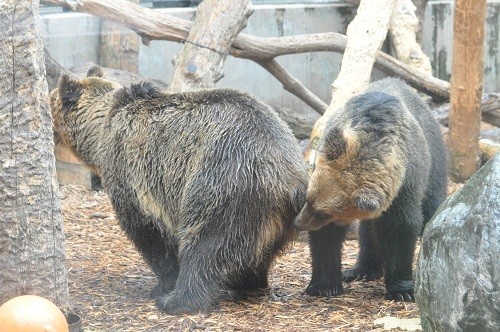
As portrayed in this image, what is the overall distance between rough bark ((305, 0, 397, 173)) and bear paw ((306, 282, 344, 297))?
1626mm

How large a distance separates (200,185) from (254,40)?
167 inches

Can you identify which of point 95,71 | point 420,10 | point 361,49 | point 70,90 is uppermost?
point 420,10

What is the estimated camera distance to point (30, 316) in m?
4.72

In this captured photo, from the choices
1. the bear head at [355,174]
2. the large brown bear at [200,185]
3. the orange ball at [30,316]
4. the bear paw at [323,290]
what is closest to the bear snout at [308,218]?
the bear head at [355,174]

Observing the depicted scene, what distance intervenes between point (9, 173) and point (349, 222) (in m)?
2.41

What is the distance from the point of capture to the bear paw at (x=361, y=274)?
7219 mm

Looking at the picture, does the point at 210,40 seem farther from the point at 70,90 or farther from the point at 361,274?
the point at 361,274

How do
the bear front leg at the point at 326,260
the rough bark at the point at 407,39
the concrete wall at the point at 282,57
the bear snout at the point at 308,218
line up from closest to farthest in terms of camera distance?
1. the bear snout at the point at 308,218
2. the bear front leg at the point at 326,260
3. the rough bark at the point at 407,39
4. the concrete wall at the point at 282,57

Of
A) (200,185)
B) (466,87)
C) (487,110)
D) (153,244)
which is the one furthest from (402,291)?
(487,110)

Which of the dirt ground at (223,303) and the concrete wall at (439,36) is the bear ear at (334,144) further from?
the concrete wall at (439,36)

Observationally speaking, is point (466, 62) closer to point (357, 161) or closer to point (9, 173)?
point (357, 161)

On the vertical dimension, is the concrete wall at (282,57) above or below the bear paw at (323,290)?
above

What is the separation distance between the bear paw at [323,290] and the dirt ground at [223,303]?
0.06 metres

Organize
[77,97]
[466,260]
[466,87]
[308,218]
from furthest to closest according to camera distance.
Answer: [466,87] < [77,97] < [308,218] < [466,260]
